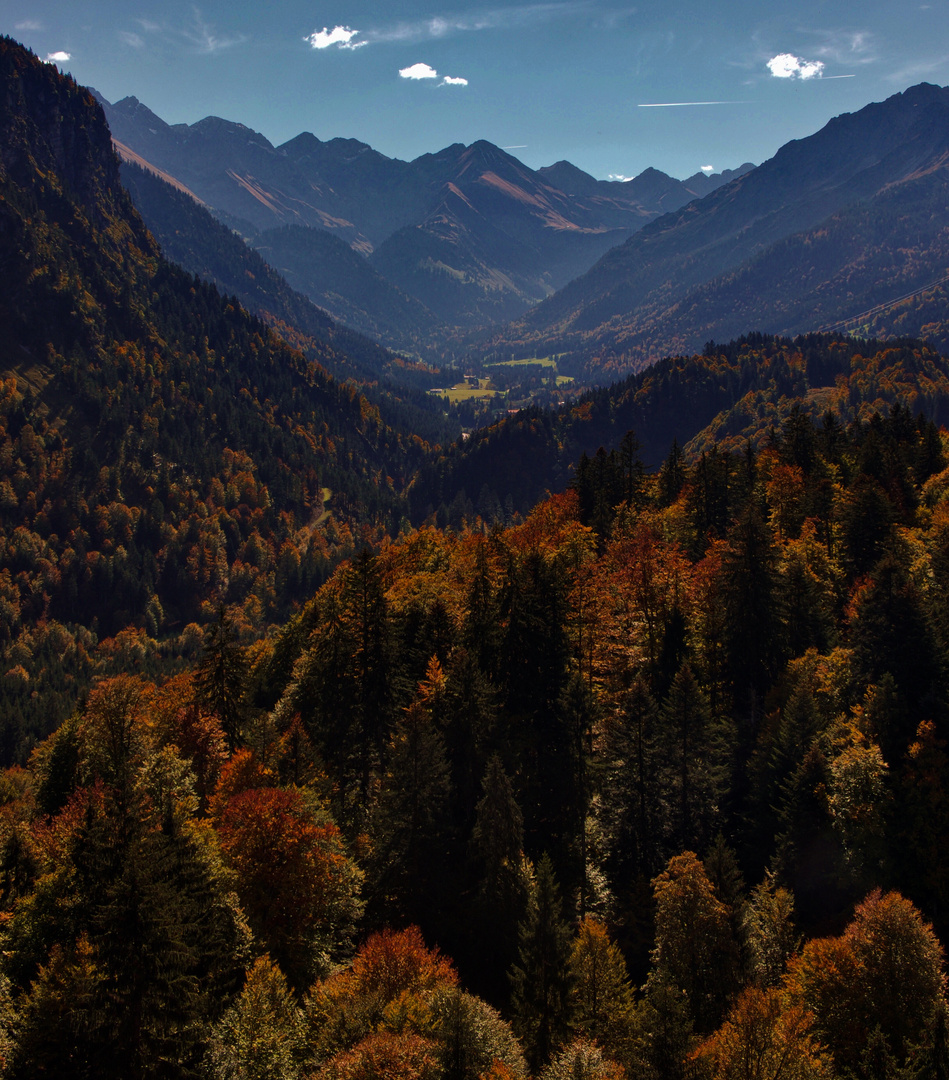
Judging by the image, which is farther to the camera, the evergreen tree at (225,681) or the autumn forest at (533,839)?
the evergreen tree at (225,681)

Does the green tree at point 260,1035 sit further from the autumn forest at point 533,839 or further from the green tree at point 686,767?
the green tree at point 686,767

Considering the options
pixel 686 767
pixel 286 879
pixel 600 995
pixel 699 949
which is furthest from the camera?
pixel 686 767

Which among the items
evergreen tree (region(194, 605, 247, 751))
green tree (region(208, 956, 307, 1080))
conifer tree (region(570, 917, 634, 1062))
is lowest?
conifer tree (region(570, 917, 634, 1062))

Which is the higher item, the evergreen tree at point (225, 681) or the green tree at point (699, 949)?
the evergreen tree at point (225, 681)

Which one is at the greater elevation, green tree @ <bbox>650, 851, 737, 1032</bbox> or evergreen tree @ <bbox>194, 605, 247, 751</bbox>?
evergreen tree @ <bbox>194, 605, 247, 751</bbox>

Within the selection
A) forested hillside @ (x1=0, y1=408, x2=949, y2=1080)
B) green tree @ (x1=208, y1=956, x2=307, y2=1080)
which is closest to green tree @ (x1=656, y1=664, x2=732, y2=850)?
forested hillside @ (x1=0, y1=408, x2=949, y2=1080)

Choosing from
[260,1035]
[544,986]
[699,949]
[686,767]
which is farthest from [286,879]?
[686,767]

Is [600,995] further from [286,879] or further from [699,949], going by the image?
[286,879]

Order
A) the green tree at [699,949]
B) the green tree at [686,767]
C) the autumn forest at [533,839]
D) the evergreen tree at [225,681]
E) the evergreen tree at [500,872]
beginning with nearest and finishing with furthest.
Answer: the autumn forest at [533,839], the green tree at [699,949], the evergreen tree at [500,872], the green tree at [686,767], the evergreen tree at [225,681]

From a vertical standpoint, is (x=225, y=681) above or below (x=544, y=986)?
above

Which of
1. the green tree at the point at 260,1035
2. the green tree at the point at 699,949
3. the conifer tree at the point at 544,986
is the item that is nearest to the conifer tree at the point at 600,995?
the conifer tree at the point at 544,986

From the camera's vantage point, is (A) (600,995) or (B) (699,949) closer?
(A) (600,995)

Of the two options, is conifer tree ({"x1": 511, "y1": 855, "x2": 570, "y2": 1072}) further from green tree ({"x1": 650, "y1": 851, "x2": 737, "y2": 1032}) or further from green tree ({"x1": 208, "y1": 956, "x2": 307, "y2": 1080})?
green tree ({"x1": 208, "y1": 956, "x2": 307, "y2": 1080})

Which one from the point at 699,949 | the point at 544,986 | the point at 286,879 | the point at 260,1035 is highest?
the point at 286,879
